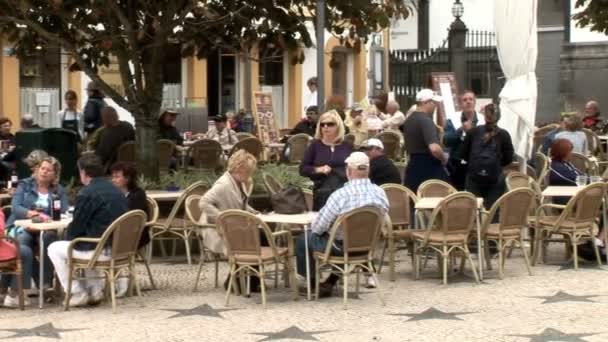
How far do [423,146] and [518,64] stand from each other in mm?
1508

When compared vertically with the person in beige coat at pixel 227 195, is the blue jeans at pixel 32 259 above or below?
below

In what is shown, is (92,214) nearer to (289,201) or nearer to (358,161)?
(289,201)

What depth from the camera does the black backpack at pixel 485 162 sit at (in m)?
13.5

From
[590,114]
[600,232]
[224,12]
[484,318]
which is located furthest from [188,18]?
[590,114]

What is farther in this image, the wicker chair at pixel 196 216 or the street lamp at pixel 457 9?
the street lamp at pixel 457 9

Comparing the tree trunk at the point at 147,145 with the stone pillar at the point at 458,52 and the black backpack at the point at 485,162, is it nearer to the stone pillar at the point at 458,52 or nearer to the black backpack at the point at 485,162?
the black backpack at the point at 485,162

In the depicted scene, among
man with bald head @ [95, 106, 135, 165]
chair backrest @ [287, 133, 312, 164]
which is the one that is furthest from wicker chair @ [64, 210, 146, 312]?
chair backrest @ [287, 133, 312, 164]

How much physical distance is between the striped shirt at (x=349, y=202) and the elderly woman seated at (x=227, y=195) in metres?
0.93

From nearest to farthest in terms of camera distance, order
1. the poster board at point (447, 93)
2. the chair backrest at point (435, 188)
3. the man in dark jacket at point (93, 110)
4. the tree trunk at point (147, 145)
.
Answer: the chair backrest at point (435, 188), the tree trunk at point (147, 145), the man in dark jacket at point (93, 110), the poster board at point (447, 93)

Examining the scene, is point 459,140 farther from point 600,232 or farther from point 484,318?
point 484,318

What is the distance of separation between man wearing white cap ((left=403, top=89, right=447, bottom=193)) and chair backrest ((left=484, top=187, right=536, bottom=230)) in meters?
1.43

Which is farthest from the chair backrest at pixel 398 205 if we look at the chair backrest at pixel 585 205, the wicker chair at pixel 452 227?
the chair backrest at pixel 585 205

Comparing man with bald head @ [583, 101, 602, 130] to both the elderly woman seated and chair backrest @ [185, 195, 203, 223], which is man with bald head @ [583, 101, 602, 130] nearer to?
chair backrest @ [185, 195, 203, 223]

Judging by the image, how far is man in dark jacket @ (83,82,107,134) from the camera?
19.8 metres
